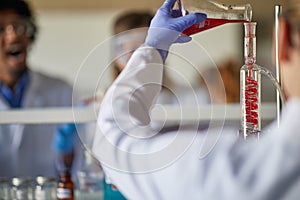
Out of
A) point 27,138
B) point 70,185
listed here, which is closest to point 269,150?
point 70,185

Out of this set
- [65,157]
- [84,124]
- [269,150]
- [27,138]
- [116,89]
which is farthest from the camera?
[27,138]

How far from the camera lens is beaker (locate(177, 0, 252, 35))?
106 centimetres

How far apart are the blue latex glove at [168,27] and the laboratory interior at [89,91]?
24 millimetres

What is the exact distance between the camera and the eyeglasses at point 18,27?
226 centimetres

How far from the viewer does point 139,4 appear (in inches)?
132

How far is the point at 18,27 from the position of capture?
2.33 metres

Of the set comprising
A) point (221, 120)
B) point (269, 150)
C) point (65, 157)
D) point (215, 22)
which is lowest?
point (65, 157)

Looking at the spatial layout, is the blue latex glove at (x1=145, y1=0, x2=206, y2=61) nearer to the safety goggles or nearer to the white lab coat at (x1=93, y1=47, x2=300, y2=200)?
the white lab coat at (x1=93, y1=47, x2=300, y2=200)

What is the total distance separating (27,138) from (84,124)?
2.13ft

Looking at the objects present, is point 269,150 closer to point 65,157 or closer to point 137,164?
point 137,164

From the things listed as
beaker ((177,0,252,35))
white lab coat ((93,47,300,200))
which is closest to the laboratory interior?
beaker ((177,0,252,35))

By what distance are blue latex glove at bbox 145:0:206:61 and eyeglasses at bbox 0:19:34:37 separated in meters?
1.28

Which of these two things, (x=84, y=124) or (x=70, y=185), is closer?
(x=70, y=185)

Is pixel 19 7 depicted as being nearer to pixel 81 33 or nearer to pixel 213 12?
pixel 81 33
